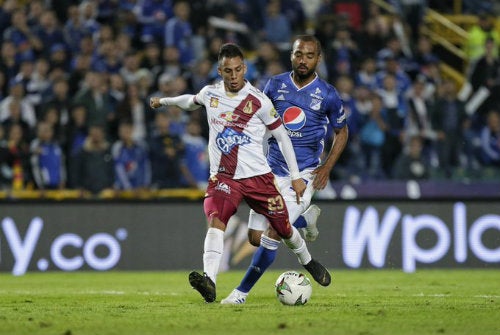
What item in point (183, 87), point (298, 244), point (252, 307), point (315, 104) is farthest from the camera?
point (183, 87)

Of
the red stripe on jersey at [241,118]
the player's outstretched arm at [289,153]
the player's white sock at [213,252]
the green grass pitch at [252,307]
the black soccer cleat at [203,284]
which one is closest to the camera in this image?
the green grass pitch at [252,307]

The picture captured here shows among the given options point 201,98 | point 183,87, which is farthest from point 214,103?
point 183,87

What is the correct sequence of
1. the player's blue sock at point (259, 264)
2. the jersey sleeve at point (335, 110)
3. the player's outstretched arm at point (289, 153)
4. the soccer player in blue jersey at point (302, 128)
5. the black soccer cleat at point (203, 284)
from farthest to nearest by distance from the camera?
the jersey sleeve at point (335, 110) → the soccer player in blue jersey at point (302, 128) → the player's blue sock at point (259, 264) → the player's outstretched arm at point (289, 153) → the black soccer cleat at point (203, 284)

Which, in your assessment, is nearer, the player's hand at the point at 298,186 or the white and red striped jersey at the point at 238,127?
the white and red striped jersey at the point at 238,127

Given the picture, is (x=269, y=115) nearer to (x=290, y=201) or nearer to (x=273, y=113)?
(x=273, y=113)

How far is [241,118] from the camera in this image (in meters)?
9.03

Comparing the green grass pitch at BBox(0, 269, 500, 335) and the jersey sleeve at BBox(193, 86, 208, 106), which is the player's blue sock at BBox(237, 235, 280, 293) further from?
the jersey sleeve at BBox(193, 86, 208, 106)

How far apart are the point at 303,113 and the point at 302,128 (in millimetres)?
138

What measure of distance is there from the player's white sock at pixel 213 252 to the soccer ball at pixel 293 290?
26.2 inches

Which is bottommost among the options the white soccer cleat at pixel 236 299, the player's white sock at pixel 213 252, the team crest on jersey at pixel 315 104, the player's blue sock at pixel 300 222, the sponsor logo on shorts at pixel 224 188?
the white soccer cleat at pixel 236 299

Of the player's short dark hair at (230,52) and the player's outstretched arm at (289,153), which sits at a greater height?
the player's short dark hair at (230,52)

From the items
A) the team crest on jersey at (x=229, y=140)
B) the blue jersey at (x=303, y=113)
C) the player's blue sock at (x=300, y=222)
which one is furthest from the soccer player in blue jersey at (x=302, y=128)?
the team crest on jersey at (x=229, y=140)

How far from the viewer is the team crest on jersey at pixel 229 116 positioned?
902cm

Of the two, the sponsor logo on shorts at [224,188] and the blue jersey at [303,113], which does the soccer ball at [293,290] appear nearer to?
the sponsor logo on shorts at [224,188]
